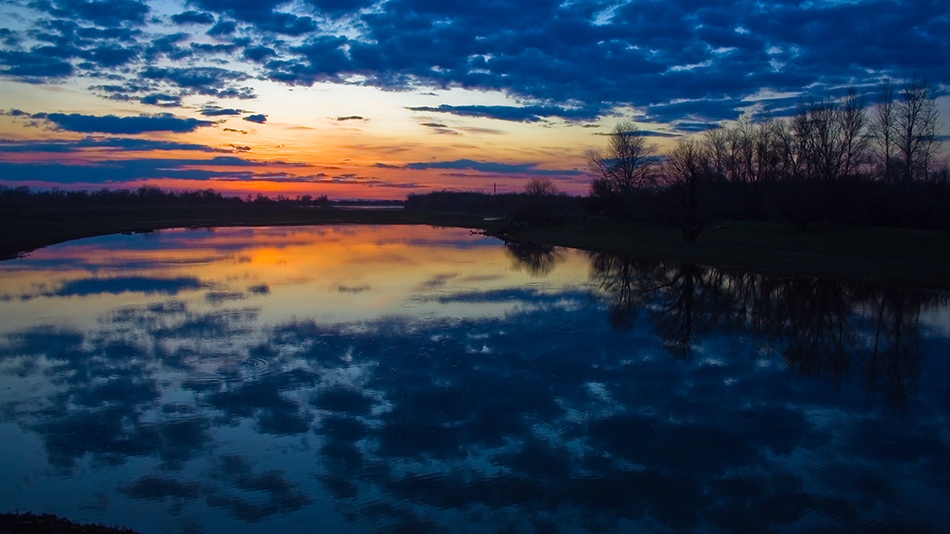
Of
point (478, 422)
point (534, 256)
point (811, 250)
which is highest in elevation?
point (811, 250)

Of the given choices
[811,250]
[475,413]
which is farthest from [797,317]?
[811,250]

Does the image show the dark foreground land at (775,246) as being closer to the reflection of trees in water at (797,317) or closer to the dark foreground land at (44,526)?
the reflection of trees in water at (797,317)

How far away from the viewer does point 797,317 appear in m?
17.9

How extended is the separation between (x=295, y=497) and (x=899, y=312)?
61.7 feet

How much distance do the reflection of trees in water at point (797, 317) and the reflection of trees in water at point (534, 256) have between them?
3.78 m

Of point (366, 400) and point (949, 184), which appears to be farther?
point (949, 184)

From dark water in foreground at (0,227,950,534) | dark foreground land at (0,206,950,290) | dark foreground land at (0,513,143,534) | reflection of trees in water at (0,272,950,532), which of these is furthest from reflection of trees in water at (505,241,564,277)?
dark foreground land at (0,513,143,534)

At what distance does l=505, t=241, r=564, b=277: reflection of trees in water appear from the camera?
3147 cm

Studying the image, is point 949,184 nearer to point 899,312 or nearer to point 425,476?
point 899,312

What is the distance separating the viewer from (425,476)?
7730 mm

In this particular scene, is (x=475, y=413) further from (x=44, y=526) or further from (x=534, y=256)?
(x=534, y=256)

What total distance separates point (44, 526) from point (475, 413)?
582 cm

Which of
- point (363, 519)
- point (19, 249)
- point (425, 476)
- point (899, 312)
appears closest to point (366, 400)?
point (425, 476)

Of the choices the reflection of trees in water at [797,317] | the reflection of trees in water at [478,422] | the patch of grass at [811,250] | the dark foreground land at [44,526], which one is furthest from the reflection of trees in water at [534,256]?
the dark foreground land at [44,526]
